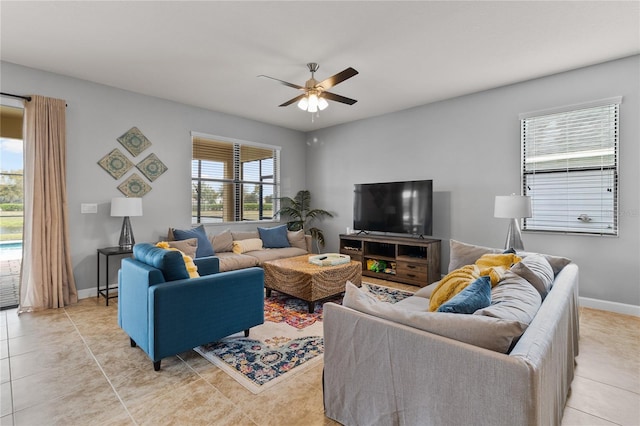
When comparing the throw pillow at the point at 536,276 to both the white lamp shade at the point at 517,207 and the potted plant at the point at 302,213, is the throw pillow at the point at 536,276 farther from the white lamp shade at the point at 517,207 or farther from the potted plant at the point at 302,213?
the potted plant at the point at 302,213

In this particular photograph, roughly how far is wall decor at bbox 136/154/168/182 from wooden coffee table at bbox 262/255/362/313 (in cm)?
228

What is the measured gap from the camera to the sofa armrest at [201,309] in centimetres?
220

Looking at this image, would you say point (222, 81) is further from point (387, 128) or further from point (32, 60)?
point (387, 128)

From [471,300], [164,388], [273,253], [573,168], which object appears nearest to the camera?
[471,300]

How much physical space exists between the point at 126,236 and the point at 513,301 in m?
4.34

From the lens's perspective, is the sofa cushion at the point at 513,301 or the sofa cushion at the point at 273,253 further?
the sofa cushion at the point at 273,253

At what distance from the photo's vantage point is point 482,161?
14.6 feet

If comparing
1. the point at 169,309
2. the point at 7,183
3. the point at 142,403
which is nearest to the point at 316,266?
the point at 169,309

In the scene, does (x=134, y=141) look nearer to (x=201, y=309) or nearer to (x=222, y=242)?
(x=222, y=242)

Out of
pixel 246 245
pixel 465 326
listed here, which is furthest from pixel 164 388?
Result: pixel 246 245

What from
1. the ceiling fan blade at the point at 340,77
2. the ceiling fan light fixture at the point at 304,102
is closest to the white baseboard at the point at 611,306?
the ceiling fan blade at the point at 340,77

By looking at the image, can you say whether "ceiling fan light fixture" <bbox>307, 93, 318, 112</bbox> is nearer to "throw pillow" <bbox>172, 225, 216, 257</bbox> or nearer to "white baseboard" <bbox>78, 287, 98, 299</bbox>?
"throw pillow" <bbox>172, 225, 216, 257</bbox>

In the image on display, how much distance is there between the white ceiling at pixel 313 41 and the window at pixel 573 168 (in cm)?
59

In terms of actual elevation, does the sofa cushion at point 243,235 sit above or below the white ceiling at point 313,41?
below
